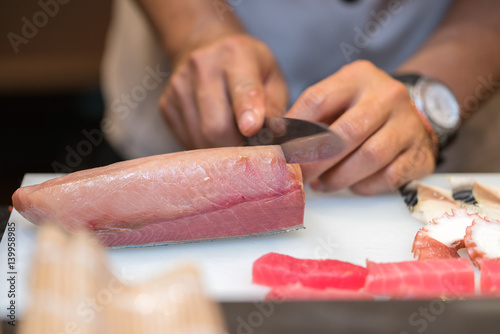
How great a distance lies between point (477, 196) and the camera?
1.52m

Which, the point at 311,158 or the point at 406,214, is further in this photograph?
the point at 406,214

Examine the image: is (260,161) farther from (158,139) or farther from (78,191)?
(158,139)

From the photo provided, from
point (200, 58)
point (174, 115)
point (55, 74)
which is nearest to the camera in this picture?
point (200, 58)

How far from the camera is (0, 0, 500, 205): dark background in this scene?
4.14 metres

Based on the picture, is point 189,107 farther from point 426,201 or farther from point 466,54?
point 466,54

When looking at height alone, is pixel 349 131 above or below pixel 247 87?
below

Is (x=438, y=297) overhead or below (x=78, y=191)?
below

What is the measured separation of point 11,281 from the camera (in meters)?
1.17

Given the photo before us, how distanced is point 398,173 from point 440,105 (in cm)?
31

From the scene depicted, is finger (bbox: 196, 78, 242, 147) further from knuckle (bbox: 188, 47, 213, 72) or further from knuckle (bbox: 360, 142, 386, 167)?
knuckle (bbox: 360, 142, 386, 167)

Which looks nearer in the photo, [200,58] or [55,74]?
[200,58]

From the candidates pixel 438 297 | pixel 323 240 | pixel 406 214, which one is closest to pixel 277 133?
pixel 323 240

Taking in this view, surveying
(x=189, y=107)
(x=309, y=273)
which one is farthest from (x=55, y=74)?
(x=309, y=273)

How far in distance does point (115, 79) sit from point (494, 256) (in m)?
1.77
